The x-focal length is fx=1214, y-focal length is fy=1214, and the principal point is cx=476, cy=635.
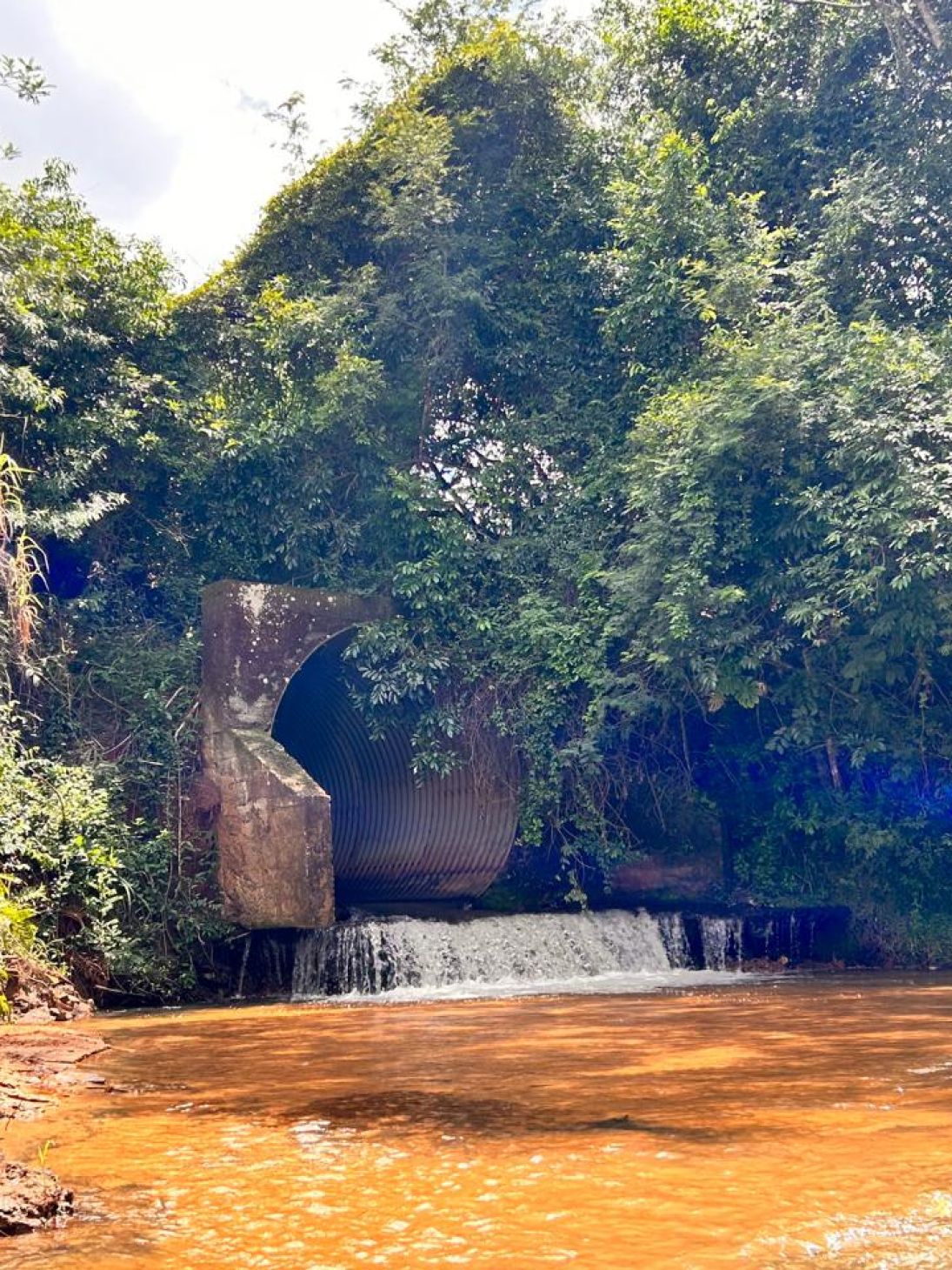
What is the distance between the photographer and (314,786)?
12195mm

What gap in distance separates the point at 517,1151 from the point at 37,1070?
10.6 ft

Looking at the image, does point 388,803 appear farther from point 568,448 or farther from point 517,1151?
point 517,1151

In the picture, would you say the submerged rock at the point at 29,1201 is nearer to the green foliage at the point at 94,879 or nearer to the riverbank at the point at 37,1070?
the riverbank at the point at 37,1070

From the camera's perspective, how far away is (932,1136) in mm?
4176

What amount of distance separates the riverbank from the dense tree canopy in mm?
1151

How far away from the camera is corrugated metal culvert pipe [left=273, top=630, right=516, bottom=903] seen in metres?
15.4

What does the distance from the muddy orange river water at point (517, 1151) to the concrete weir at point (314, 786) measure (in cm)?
430

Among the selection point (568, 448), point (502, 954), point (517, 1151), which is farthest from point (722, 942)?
point (517, 1151)

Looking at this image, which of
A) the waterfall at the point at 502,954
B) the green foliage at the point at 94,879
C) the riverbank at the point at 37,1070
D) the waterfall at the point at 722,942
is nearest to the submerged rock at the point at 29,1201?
the riverbank at the point at 37,1070

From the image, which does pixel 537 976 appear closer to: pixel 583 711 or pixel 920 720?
pixel 583 711

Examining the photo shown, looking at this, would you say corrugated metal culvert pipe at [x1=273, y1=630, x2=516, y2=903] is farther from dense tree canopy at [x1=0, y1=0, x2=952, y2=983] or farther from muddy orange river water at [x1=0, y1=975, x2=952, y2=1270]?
muddy orange river water at [x1=0, y1=975, x2=952, y2=1270]

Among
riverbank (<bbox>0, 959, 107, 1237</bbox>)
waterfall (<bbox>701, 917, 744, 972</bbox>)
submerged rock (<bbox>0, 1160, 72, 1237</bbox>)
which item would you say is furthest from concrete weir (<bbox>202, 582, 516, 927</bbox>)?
submerged rock (<bbox>0, 1160, 72, 1237</bbox>)

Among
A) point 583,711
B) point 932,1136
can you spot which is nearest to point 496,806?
point 583,711

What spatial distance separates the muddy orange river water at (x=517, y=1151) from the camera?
3191 millimetres
